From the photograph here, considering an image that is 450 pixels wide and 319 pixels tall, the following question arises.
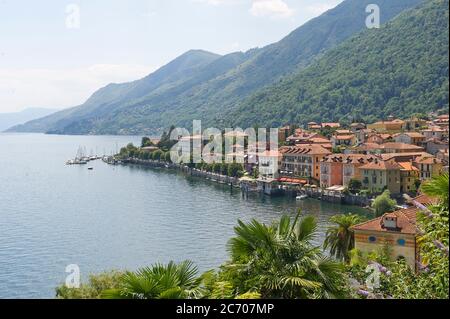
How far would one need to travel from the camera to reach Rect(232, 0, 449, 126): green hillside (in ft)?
272

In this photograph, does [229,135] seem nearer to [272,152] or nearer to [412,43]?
[272,152]

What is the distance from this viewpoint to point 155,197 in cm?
4419

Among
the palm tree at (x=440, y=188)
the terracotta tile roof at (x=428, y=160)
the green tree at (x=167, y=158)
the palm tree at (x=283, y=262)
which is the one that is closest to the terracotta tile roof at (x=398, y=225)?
the palm tree at (x=283, y=262)

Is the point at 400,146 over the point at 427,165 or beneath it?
over

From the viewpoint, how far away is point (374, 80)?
308 ft

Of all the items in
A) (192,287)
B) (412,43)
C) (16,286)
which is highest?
(412,43)

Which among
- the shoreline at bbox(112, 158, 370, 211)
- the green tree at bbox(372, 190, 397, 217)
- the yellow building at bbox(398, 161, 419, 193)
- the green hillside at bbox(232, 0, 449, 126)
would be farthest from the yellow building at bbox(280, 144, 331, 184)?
the green hillside at bbox(232, 0, 449, 126)

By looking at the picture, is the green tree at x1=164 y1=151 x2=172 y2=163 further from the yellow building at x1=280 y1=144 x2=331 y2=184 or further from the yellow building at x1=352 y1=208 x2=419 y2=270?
the yellow building at x1=352 y1=208 x2=419 y2=270

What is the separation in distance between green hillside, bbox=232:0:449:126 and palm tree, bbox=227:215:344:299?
73674 mm

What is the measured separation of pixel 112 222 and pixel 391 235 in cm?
2126

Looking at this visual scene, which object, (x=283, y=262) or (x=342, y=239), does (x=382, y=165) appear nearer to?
(x=342, y=239)

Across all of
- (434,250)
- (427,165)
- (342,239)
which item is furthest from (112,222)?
(434,250)

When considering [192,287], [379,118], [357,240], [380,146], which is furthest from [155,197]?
[379,118]

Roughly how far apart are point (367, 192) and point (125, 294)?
1530 inches
